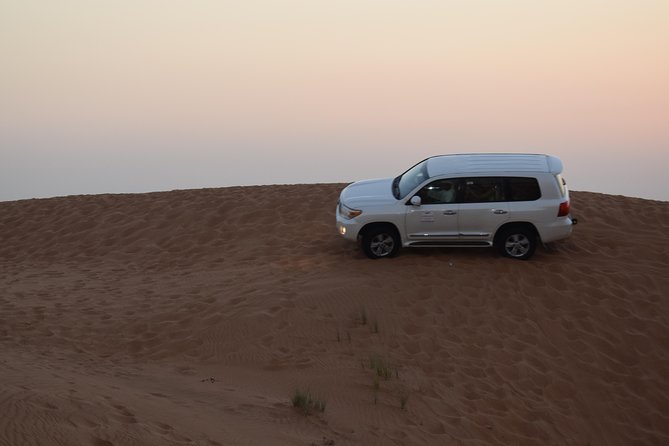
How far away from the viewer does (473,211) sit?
13.0 metres

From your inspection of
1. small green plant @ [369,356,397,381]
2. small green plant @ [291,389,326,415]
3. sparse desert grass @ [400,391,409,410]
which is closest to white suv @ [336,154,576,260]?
small green plant @ [369,356,397,381]

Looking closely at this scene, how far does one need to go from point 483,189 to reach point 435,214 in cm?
97

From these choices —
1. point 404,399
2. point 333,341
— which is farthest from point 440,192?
point 404,399

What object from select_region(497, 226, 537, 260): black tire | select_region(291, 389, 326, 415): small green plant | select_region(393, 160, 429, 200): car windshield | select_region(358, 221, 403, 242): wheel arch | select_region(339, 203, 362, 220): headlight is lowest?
select_region(291, 389, 326, 415): small green plant

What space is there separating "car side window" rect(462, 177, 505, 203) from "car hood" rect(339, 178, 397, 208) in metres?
1.30

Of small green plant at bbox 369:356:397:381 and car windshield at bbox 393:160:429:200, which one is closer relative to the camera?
small green plant at bbox 369:356:397:381

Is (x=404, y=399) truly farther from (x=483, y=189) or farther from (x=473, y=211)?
(x=483, y=189)

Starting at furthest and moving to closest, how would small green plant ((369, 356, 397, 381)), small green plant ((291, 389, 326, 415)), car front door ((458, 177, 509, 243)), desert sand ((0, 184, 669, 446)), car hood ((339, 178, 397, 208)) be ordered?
car hood ((339, 178, 397, 208)) < car front door ((458, 177, 509, 243)) < small green plant ((369, 356, 397, 381)) < small green plant ((291, 389, 326, 415)) < desert sand ((0, 184, 669, 446))

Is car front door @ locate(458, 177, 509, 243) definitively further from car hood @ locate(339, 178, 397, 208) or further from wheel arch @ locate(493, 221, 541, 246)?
car hood @ locate(339, 178, 397, 208)

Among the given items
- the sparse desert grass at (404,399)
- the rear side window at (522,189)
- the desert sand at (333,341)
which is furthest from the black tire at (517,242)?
the sparse desert grass at (404,399)

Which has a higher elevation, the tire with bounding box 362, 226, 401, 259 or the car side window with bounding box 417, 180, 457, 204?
the car side window with bounding box 417, 180, 457, 204

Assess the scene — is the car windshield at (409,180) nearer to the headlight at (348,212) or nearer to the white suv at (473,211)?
the white suv at (473,211)

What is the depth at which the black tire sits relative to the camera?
43.3 feet

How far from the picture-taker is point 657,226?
15867 mm
